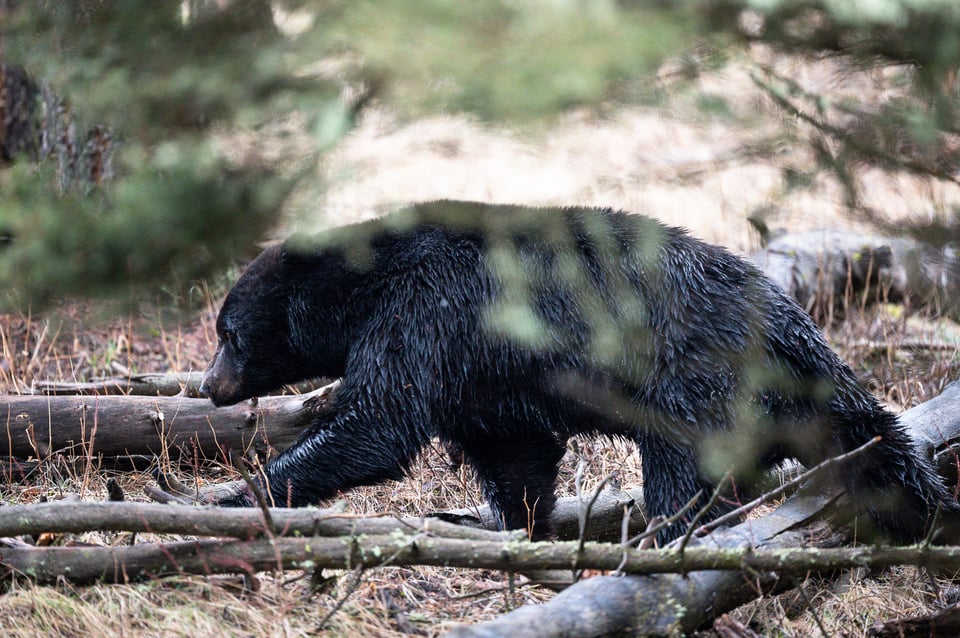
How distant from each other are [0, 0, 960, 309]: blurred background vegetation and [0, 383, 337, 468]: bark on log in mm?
2654

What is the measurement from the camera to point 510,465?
4992mm

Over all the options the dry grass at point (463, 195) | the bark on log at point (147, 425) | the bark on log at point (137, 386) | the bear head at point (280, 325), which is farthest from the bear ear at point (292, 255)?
the bark on log at point (137, 386)

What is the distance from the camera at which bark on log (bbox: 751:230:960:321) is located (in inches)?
292

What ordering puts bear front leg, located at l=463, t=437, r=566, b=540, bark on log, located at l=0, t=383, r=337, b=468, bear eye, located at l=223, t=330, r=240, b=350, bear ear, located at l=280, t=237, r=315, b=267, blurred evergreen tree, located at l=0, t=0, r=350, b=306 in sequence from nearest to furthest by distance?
blurred evergreen tree, located at l=0, t=0, r=350, b=306, bear ear, located at l=280, t=237, r=315, b=267, bear front leg, located at l=463, t=437, r=566, b=540, bear eye, located at l=223, t=330, r=240, b=350, bark on log, located at l=0, t=383, r=337, b=468

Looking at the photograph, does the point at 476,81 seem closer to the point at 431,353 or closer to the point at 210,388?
the point at 431,353

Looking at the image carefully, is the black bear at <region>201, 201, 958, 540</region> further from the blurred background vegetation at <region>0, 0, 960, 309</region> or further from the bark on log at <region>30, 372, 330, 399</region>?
the blurred background vegetation at <region>0, 0, 960, 309</region>

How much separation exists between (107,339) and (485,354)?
13.6 feet

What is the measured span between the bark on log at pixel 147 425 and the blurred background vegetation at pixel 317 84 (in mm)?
2654

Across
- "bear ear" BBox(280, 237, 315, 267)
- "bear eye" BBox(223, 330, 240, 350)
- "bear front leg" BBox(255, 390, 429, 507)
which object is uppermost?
"bear ear" BBox(280, 237, 315, 267)

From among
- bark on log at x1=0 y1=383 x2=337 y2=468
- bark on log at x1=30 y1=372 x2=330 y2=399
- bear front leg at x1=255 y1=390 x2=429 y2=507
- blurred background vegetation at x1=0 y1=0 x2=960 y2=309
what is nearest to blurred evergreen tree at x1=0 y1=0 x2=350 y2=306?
blurred background vegetation at x1=0 y1=0 x2=960 y2=309

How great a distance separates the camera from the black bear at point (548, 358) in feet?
13.8

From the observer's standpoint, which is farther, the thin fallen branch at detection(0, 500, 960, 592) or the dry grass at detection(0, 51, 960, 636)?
the thin fallen branch at detection(0, 500, 960, 592)

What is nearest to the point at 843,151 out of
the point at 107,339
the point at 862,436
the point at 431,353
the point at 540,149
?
the point at 540,149

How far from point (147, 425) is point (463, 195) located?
8.34ft
